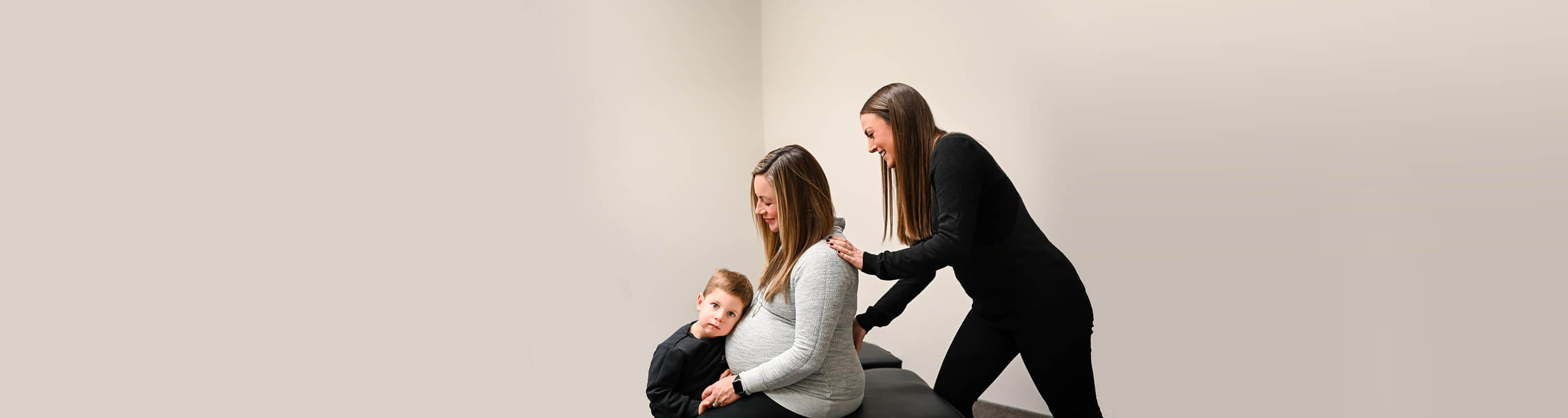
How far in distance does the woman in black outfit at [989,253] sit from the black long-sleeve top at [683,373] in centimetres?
39

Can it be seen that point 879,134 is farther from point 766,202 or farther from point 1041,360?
point 1041,360

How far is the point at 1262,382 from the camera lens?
2438 mm

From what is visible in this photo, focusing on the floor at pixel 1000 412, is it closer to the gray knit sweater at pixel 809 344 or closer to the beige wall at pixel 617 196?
the beige wall at pixel 617 196

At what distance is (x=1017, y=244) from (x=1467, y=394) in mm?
1379

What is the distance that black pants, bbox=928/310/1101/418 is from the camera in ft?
6.08

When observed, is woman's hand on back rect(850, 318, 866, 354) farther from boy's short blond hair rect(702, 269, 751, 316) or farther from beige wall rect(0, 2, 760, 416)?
beige wall rect(0, 2, 760, 416)

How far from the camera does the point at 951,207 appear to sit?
1767 mm

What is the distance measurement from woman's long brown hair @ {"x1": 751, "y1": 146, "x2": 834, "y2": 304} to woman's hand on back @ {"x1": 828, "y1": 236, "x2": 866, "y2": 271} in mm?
56

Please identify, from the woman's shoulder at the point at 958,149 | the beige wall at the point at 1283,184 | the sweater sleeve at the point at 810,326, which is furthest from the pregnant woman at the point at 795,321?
the beige wall at the point at 1283,184

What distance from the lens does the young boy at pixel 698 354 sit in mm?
1695

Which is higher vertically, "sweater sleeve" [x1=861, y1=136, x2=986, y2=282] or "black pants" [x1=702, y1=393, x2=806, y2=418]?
"sweater sleeve" [x1=861, y1=136, x2=986, y2=282]

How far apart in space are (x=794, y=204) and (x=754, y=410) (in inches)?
17.3

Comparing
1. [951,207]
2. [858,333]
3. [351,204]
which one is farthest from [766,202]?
[351,204]

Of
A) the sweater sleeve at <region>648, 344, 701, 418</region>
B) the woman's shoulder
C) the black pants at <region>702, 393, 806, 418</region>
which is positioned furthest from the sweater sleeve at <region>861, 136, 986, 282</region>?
the sweater sleeve at <region>648, 344, 701, 418</region>
